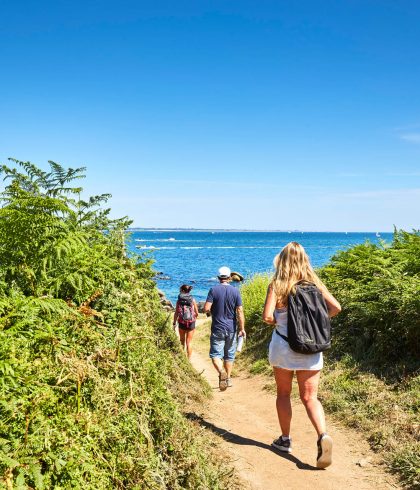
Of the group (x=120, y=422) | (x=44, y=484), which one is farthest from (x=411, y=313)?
(x=44, y=484)

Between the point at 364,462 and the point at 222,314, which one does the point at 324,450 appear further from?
the point at 222,314

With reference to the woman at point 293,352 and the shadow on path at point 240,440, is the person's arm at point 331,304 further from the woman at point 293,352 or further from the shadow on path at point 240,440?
the shadow on path at point 240,440

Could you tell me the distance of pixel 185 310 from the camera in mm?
11102

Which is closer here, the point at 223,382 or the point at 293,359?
the point at 293,359

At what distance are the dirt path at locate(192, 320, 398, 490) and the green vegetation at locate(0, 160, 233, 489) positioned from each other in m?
0.86

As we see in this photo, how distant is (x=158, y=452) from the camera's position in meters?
4.02

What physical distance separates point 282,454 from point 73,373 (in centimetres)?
335

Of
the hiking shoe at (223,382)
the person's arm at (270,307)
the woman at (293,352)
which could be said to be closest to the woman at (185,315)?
the hiking shoe at (223,382)

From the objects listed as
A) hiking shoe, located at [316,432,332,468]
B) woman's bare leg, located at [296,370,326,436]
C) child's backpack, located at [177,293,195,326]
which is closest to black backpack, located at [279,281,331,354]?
woman's bare leg, located at [296,370,326,436]

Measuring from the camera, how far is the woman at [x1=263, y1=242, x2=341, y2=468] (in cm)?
515

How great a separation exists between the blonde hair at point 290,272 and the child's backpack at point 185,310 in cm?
582

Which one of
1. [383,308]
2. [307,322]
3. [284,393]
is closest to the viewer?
[307,322]

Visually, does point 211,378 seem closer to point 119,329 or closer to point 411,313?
point 411,313

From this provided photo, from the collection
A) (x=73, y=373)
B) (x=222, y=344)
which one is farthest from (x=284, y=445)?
(x=222, y=344)
